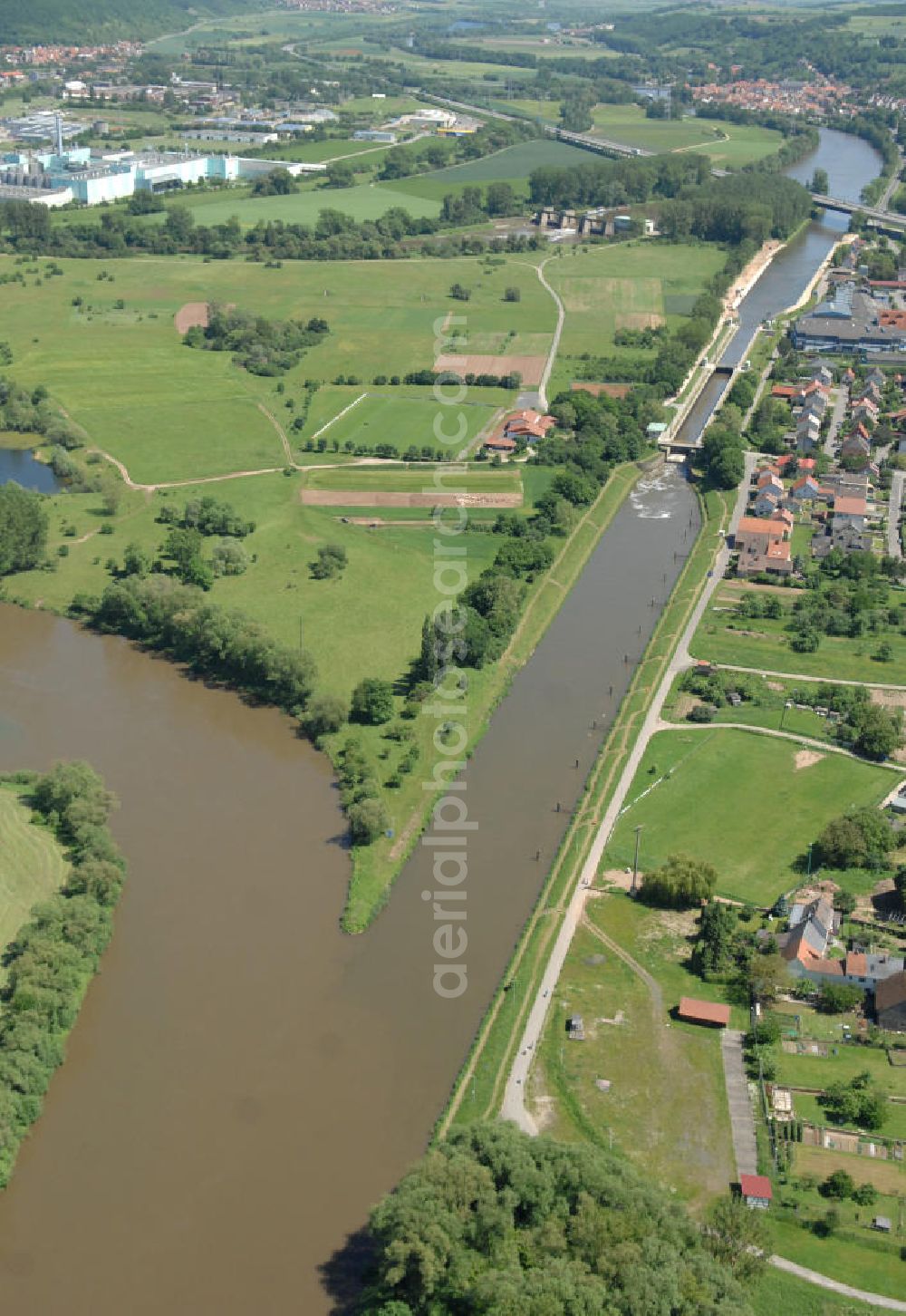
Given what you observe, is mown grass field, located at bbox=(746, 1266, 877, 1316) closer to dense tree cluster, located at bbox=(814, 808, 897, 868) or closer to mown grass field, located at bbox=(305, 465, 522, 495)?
dense tree cluster, located at bbox=(814, 808, 897, 868)

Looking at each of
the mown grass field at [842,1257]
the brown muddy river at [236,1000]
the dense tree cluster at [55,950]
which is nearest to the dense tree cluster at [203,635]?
the brown muddy river at [236,1000]

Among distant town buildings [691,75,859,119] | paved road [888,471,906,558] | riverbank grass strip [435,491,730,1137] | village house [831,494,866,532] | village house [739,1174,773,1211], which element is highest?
distant town buildings [691,75,859,119]

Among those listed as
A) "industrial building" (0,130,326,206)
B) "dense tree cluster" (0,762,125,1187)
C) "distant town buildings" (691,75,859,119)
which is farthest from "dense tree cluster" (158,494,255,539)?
"distant town buildings" (691,75,859,119)

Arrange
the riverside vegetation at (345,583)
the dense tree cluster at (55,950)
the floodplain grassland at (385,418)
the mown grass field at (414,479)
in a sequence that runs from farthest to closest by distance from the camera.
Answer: the floodplain grassland at (385,418), the mown grass field at (414,479), the riverside vegetation at (345,583), the dense tree cluster at (55,950)

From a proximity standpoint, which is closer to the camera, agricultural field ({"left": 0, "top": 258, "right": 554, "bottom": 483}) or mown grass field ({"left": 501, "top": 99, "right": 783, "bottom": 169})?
agricultural field ({"left": 0, "top": 258, "right": 554, "bottom": 483})

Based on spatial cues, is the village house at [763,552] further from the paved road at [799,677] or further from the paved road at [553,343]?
the paved road at [553,343]

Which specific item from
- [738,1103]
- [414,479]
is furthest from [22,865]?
[414,479]

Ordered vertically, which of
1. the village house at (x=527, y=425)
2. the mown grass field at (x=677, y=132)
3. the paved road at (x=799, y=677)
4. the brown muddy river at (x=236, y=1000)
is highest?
the mown grass field at (x=677, y=132)
